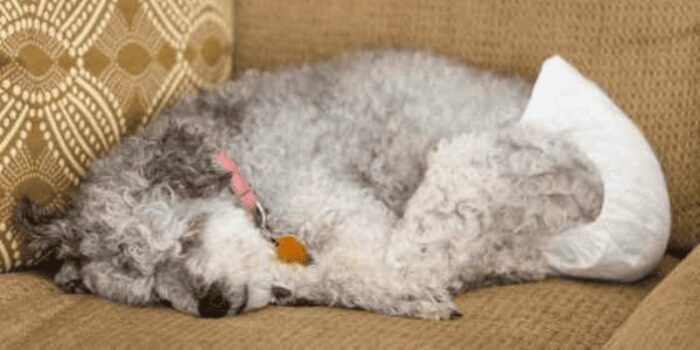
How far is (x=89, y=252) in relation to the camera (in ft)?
7.29

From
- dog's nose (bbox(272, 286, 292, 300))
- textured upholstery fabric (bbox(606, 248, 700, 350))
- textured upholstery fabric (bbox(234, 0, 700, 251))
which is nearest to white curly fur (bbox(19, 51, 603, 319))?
dog's nose (bbox(272, 286, 292, 300))

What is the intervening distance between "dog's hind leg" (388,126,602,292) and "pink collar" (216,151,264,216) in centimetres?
34

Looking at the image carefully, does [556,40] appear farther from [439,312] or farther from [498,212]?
[439,312]

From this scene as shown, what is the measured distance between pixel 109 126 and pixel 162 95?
→ 22cm

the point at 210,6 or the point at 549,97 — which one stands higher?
the point at 210,6

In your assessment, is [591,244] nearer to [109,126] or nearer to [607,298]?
[607,298]

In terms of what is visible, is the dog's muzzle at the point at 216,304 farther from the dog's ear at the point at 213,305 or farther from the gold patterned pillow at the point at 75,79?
the gold patterned pillow at the point at 75,79

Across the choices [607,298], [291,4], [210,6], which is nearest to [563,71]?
[607,298]

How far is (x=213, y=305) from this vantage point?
204cm

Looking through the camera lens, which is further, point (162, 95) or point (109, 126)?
point (162, 95)

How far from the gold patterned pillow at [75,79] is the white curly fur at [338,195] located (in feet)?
0.33

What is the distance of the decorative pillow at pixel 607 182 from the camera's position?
2227 mm

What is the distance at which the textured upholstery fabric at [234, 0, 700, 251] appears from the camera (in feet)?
8.16

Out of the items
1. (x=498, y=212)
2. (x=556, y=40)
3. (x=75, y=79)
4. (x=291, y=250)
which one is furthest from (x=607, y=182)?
(x=75, y=79)
